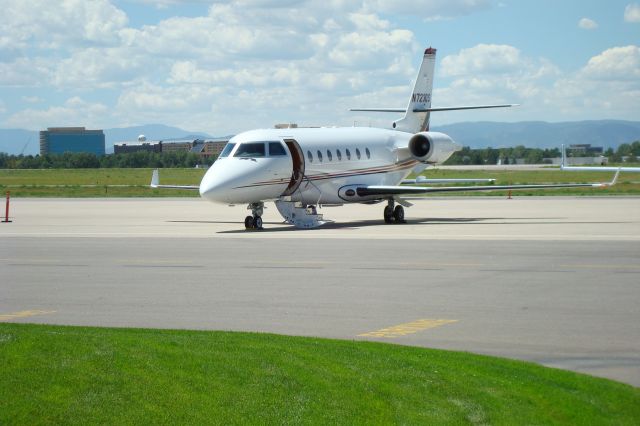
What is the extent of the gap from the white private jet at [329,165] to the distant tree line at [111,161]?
350ft

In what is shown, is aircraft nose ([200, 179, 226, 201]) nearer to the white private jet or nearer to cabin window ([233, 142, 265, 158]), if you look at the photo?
the white private jet

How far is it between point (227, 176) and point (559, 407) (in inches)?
935

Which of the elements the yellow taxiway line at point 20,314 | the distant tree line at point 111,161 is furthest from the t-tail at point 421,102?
the distant tree line at point 111,161

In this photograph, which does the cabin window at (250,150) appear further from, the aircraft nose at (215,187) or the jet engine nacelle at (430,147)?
the jet engine nacelle at (430,147)

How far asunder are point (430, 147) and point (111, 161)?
458ft

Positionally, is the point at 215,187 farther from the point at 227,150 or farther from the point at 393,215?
the point at 393,215

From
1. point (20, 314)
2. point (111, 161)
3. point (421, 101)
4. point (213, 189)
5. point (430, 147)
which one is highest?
point (421, 101)

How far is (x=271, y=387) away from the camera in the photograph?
29.9 feet

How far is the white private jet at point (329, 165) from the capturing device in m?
32.9

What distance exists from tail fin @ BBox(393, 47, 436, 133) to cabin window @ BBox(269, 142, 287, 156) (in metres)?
9.13

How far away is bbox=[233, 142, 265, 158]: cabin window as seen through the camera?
33.4 m

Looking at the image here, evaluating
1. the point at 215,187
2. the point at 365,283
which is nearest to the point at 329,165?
the point at 215,187

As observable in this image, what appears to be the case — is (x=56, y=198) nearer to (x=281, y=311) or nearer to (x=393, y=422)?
(x=281, y=311)

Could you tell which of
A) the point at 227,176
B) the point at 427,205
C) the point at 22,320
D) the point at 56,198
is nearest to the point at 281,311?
the point at 22,320
